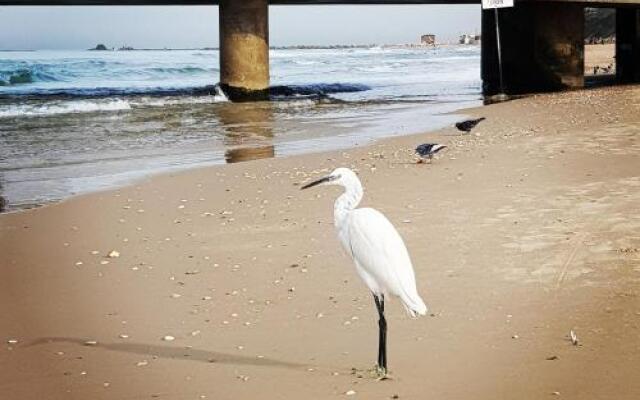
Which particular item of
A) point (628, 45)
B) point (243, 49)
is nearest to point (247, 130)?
point (243, 49)

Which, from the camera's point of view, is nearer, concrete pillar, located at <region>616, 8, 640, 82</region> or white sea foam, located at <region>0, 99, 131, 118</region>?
white sea foam, located at <region>0, 99, 131, 118</region>

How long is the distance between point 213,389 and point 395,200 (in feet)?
13.6

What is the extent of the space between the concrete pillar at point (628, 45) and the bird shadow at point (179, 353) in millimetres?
28412

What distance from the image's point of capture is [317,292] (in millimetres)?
5359

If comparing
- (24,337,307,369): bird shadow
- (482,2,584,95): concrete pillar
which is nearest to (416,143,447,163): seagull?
(24,337,307,369): bird shadow

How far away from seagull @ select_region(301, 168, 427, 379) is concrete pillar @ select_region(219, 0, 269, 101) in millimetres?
22860

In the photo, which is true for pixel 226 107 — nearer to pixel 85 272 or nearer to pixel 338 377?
pixel 85 272

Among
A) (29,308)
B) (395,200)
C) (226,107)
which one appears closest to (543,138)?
(395,200)

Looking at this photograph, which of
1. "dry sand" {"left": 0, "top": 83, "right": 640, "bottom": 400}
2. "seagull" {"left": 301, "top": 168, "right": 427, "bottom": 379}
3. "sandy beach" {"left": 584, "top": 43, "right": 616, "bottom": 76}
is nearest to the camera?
"seagull" {"left": 301, "top": 168, "right": 427, "bottom": 379}

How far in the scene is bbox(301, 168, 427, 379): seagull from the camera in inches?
150

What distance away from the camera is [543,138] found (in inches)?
464

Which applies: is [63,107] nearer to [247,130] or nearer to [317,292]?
[247,130]

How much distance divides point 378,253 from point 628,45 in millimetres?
30812

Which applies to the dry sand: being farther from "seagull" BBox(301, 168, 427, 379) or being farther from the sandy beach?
the sandy beach
